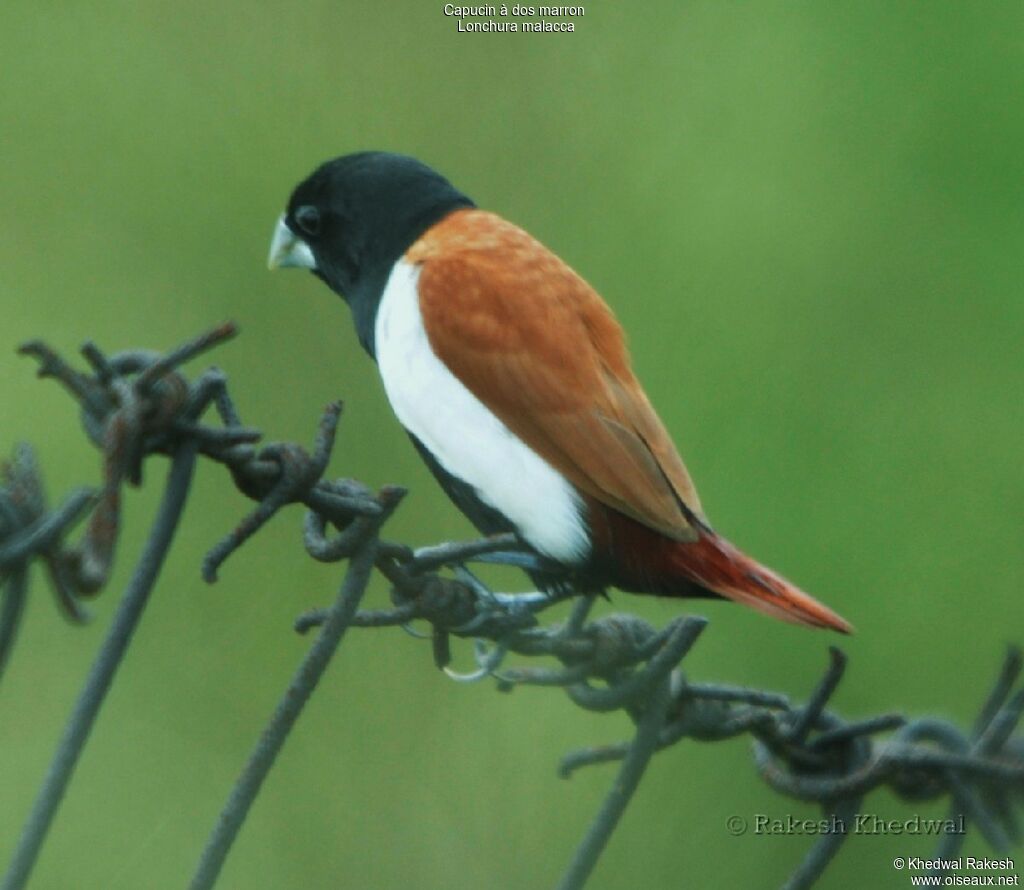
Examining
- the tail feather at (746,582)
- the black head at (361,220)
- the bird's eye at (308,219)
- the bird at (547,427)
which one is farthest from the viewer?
the bird's eye at (308,219)

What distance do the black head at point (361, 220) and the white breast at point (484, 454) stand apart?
0.32 meters

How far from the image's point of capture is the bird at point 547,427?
230 centimetres

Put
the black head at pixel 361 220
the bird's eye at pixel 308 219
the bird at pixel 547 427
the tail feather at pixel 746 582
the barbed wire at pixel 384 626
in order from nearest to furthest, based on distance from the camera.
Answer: the barbed wire at pixel 384 626 → the tail feather at pixel 746 582 → the bird at pixel 547 427 → the black head at pixel 361 220 → the bird's eye at pixel 308 219

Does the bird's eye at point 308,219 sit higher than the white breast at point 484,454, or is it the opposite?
the bird's eye at point 308,219

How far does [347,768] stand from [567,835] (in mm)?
564

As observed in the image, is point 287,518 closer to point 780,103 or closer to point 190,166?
point 190,166

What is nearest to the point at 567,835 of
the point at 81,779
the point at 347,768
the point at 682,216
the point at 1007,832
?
the point at 347,768

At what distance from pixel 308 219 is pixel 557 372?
2.51 ft

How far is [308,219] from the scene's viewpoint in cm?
298

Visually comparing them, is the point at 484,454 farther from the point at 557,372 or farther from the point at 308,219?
the point at 308,219

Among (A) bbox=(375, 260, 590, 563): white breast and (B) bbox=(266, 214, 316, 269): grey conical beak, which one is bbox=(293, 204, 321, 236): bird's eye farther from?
(A) bbox=(375, 260, 590, 563): white breast

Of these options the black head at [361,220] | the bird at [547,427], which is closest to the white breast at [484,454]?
the bird at [547,427]

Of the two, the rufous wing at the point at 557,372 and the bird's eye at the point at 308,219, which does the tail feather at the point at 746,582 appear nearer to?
the rufous wing at the point at 557,372

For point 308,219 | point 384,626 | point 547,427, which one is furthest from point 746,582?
point 308,219
